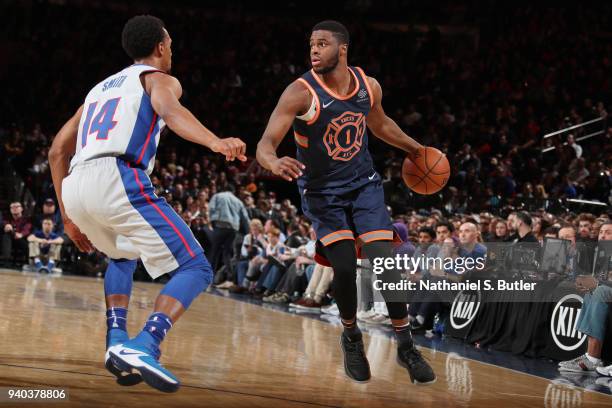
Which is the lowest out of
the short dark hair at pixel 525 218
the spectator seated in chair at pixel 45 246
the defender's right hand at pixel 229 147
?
the spectator seated in chair at pixel 45 246

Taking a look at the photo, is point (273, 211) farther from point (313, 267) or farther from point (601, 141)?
point (601, 141)

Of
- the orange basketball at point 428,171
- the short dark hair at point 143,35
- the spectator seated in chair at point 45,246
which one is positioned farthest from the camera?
the spectator seated in chair at point 45,246

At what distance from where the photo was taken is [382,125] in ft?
17.8

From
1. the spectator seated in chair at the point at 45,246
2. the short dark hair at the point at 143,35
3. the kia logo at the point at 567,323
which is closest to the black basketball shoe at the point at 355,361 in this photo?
the short dark hair at the point at 143,35

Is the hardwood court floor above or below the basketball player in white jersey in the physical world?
below

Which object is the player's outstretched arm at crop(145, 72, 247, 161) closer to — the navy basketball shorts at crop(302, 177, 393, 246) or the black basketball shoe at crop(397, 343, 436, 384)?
the navy basketball shorts at crop(302, 177, 393, 246)

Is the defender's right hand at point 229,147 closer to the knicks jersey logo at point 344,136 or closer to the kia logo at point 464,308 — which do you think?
the knicks jersey logo at point 344,136

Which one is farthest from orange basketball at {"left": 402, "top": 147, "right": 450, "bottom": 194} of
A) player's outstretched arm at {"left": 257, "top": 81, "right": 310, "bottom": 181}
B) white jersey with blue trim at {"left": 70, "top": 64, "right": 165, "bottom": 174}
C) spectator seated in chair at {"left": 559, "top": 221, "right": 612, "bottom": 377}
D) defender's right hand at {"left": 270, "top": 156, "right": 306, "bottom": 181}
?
spectator seated in chair at {"left": 559, "top": 221, "right": 612, "bottom": 377}

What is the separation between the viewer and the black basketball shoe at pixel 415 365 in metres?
5.07

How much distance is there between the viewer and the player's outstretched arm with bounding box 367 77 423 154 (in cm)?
532

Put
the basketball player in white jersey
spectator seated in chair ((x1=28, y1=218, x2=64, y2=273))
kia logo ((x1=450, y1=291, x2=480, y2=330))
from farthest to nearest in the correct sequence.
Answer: spectator seated in chair ((x1=28, y1=218, x2=64, y2=273)), kia logo ((x1=450, y1=291, x2=480, y2=330)), the basketball player in white jersey

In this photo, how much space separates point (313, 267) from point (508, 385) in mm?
6006

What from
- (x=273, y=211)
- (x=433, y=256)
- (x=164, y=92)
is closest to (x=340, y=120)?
(x=164, y=92)

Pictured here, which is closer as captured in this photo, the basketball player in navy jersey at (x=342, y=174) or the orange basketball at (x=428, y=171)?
the basketball player in navy jersey at (x=342, y=174)
